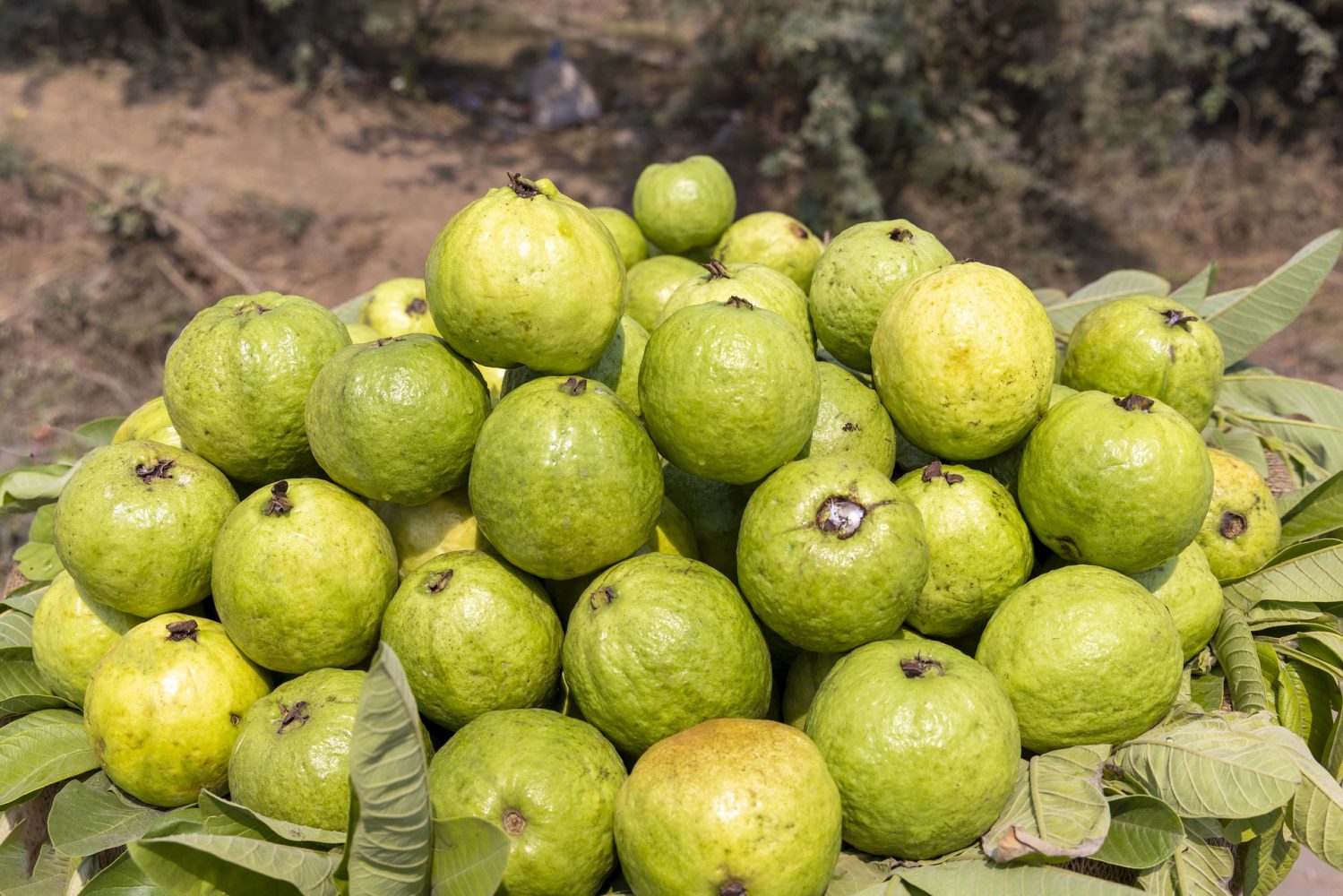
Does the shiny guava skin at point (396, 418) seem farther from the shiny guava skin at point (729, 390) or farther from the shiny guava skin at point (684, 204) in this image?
the shiny guava skin at point (684, 204)

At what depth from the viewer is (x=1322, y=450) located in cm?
322

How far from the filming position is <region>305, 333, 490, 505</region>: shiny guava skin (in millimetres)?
2055

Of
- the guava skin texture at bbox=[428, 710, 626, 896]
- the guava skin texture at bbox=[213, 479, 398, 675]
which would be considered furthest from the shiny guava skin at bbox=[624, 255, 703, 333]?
the guava skin texture at bbox=[428, 710, 626, 896]

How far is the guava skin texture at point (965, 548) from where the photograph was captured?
2160 millimetres

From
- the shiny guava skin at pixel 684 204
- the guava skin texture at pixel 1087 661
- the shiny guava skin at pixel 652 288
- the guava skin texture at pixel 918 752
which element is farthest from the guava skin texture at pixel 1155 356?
the shiny guava skin at pixel 684 204

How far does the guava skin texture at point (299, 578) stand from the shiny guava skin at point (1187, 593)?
191cm

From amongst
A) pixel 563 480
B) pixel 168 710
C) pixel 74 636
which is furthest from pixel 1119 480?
pixel 74 636

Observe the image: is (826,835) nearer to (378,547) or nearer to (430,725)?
(430,725)

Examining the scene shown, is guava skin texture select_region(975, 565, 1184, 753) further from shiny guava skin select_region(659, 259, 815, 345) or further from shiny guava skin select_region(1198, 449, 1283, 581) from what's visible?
shiny guava skin select_region(659, 259, 815, 345)

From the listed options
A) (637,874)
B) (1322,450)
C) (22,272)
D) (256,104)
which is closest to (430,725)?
(637,874)

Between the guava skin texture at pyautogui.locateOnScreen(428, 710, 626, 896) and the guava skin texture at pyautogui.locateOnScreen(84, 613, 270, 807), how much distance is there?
1.87ft

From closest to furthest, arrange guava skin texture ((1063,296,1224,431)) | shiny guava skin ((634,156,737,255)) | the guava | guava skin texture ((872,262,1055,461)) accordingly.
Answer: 1. guava skin texture ((872,262,1055,461))
2. guava skin texture ((1063,296,1224,431))
3. the guava
4. shiny guava skin ((634,156,737,255))

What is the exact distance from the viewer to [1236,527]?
100 inches

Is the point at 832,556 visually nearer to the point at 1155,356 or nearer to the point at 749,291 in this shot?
the point at 749,291
